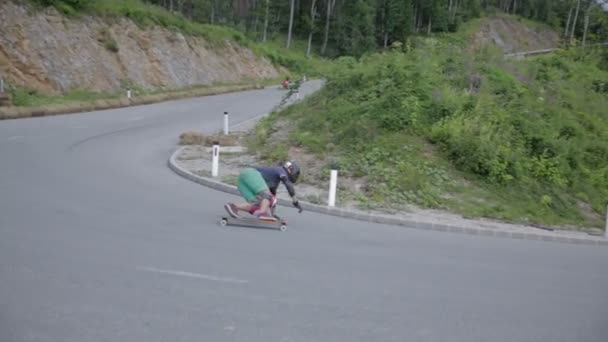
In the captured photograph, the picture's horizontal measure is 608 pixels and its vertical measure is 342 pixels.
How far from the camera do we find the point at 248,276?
7.15 metres

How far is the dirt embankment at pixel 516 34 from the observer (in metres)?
74.1

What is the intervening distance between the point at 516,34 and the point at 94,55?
62.3 meters

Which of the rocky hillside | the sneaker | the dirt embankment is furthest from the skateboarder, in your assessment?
the dirt embankment

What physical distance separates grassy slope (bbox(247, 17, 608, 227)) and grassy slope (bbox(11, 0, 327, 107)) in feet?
13.4

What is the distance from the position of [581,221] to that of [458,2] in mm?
74099

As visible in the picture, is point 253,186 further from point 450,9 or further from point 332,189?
point 450,9

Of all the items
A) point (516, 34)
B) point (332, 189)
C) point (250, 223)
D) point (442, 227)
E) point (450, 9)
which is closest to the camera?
point (250, 223)

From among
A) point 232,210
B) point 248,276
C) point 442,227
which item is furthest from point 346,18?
point 248,276

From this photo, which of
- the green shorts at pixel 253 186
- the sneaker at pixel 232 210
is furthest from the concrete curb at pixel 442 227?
the sneaker at pixel 232 210

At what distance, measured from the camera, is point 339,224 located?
11.6 metres

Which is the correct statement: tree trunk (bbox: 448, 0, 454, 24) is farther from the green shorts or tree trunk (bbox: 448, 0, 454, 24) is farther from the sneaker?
the sneaker

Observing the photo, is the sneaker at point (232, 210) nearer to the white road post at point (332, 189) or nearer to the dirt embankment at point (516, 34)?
the white road post at point (332, 189)

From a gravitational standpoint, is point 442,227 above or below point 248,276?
below

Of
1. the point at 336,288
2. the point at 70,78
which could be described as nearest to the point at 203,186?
the point at 336,288
